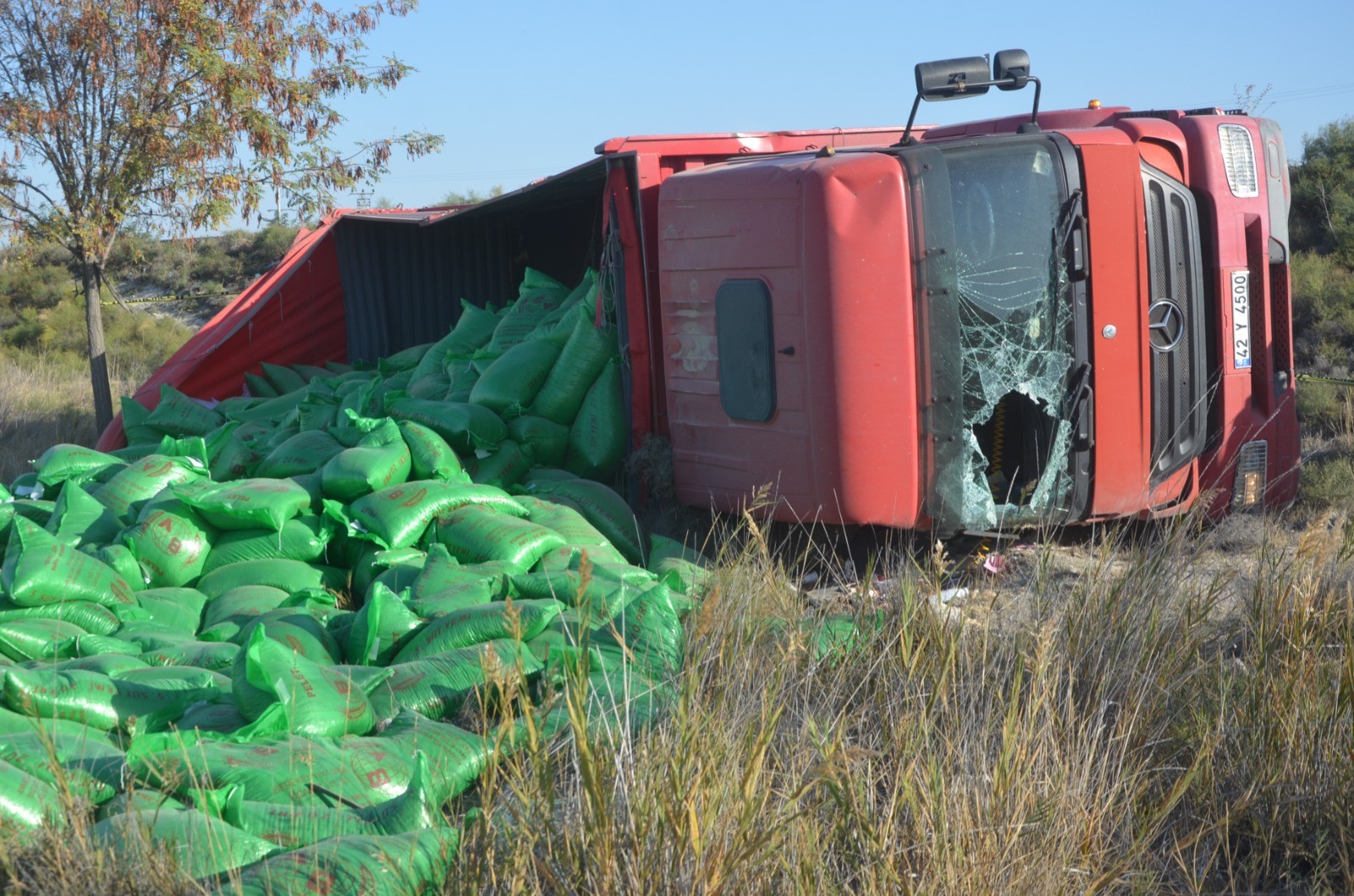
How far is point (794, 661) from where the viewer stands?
2.62 meters

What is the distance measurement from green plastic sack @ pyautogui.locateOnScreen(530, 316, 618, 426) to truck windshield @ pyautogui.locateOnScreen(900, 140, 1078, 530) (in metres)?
1.87

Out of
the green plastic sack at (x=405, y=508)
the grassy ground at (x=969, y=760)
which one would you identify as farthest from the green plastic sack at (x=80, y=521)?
the grassy ground at (x=969, y=760)

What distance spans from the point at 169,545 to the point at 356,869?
2805 mm

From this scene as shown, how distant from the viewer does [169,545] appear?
4.36 meters

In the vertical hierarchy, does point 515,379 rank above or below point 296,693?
above

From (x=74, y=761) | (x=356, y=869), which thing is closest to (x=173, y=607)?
(x=74, y=761)

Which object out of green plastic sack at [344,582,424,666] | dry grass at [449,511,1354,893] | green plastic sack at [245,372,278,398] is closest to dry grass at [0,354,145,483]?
green plastic sack at [245,372,278,398]

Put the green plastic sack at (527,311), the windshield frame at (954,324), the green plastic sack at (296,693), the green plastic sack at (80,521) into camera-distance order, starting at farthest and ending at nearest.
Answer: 1. the green plastic sack at (527,311)
2. the green plastic sack at (80,521)
3. the windshield frame at (954,324)
4. the green plastic sack at (296,693)

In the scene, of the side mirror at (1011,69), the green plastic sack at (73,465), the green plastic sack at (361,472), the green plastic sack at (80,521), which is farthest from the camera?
the green plastic sack at (73,465)

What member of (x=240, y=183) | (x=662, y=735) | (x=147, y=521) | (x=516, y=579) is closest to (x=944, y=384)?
(x=516, y=579)

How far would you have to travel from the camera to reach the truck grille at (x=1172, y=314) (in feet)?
15.3

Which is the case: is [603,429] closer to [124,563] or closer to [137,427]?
[124,563]

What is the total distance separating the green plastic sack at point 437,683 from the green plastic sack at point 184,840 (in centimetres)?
82

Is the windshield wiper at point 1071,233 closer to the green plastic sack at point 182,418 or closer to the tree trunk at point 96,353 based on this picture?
the green plastic sack at point 182,418
